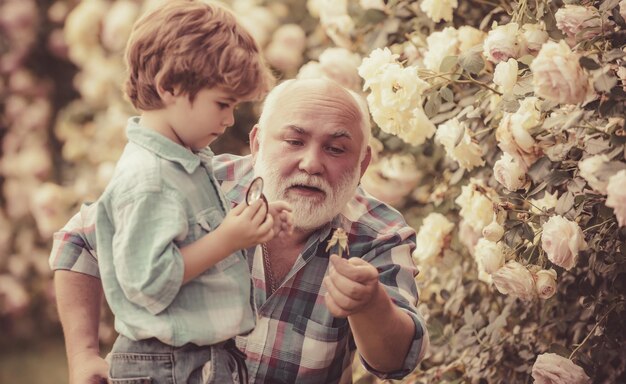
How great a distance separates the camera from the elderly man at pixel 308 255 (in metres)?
2.46

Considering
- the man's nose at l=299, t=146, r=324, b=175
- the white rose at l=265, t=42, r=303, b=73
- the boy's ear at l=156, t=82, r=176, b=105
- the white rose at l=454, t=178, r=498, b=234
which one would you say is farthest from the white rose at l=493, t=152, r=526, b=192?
the white rose at l=265, t=42, r=303, b=73

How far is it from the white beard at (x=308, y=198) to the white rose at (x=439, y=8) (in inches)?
27.0

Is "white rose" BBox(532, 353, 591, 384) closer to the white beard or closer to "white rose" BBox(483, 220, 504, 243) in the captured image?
"white rose" BBox(483, 220, 504, 243)

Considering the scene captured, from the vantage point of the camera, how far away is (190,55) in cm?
200

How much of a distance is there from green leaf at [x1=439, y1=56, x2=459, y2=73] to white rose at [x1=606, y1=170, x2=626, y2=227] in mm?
816

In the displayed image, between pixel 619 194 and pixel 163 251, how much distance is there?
0.90 meters

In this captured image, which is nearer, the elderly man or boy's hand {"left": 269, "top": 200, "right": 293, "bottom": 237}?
boy's hand {"left": 269, "top": 200, "right": 293, "bottom": 237}

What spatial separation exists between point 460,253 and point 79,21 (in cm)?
180

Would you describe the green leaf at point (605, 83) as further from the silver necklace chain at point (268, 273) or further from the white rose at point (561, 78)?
the silver necklace chain at point (268, 273)

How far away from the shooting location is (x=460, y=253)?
3.64 meters

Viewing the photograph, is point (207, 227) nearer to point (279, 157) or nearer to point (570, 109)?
point (279, 157)

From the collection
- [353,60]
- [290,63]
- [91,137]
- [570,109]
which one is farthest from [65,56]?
[570,109]

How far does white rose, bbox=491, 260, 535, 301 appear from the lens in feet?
8.54

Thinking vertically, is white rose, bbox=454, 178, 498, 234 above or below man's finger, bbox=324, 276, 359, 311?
below
